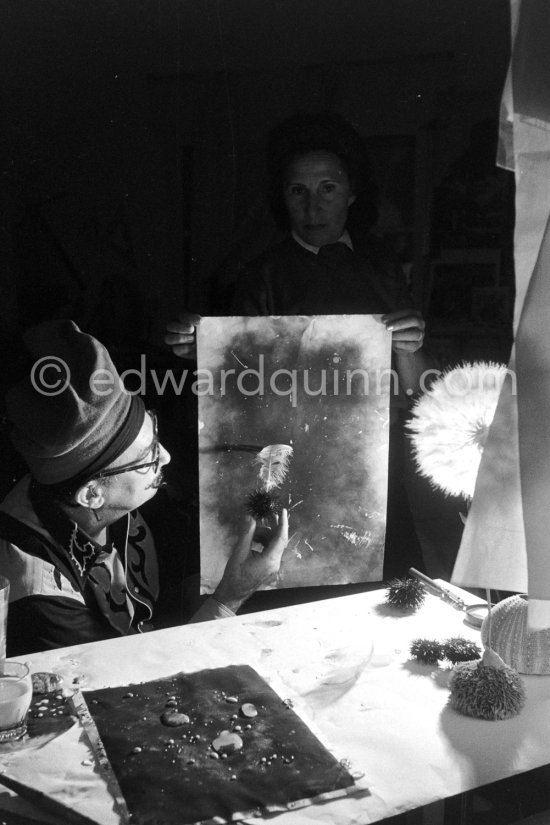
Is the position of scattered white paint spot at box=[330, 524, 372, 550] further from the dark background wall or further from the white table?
the dark background wall

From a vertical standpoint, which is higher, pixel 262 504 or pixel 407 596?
pixel 262 504

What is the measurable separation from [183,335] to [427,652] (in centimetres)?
70

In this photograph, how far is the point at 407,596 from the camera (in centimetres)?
146

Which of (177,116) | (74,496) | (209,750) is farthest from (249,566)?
(177,116)

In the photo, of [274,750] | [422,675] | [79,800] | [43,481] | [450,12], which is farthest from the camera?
[450,12]

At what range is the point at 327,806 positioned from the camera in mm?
872

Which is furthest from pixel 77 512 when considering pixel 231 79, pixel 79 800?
pixel 231 79

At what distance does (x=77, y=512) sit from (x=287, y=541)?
458 mm

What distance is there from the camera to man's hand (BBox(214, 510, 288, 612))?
1584 millimetres

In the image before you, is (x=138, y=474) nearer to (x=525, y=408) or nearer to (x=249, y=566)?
(x=249, y=566)

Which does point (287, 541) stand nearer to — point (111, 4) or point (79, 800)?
point (79, 800)

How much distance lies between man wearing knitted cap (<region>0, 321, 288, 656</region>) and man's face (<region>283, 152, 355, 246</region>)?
46 cm

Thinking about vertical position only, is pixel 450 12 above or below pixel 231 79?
above

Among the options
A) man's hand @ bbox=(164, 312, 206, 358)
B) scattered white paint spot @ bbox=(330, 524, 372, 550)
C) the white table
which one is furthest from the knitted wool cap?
scattered white paint spot @ bbox=(330, 524, 372, 550)
